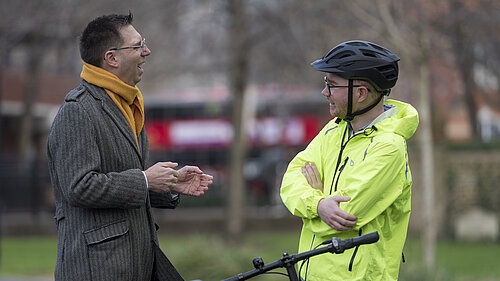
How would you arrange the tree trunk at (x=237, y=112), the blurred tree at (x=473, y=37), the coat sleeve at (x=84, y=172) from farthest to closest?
the tree trunk at (x=237, y=112) < the blurred tree at (x=473, y=37) < the coat sleeve at (x=84, y=172)

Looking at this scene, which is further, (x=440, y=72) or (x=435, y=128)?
(x=435, y=128)

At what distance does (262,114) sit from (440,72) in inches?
452

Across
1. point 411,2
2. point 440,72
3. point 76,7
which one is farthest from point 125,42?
point 440,72

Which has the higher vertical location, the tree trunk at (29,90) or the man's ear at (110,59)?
the man's ear at (110,59)

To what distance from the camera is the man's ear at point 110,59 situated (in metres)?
3.52

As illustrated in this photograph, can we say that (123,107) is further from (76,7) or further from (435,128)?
(435,128)

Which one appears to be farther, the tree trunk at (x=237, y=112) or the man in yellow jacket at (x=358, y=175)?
the tree trunk at (x=237, y=112)

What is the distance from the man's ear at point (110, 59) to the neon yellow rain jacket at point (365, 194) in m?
1.00

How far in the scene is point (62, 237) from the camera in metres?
3.44

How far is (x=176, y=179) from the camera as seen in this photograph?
11.3 feet

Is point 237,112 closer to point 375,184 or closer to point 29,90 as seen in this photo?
point 29,90

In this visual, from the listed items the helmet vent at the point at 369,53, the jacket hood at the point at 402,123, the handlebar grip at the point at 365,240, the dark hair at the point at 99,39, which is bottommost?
the handlebar grip at the point at 365,240

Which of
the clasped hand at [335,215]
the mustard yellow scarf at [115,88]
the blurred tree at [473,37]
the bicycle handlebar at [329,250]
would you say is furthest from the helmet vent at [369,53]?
the blurred tree at [473,37]

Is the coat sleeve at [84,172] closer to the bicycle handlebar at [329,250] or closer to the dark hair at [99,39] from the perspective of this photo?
the dark hair at [99,39]
